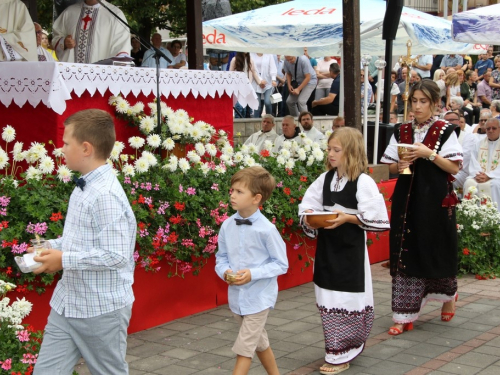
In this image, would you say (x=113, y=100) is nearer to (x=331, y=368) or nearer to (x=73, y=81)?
(x=73, y=81)

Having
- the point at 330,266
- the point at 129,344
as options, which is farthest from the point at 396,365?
the point at 129,344

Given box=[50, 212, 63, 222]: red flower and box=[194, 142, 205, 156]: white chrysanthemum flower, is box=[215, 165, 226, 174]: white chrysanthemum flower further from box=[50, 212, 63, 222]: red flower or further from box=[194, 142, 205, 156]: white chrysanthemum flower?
box=[50, 212, 63, 222]: red flower

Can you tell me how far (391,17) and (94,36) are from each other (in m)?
3.94

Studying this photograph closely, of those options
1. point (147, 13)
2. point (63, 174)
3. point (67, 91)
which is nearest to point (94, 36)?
point (67, 91)

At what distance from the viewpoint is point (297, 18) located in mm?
11805

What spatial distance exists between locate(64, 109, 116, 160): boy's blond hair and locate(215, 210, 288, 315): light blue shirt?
4.03 ft

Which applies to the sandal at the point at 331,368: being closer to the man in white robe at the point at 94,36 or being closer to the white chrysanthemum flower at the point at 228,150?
the white chrysanthemum flower at the point at 228,150

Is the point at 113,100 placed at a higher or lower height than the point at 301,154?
higher

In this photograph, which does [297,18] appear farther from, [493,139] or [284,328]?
[284,328]

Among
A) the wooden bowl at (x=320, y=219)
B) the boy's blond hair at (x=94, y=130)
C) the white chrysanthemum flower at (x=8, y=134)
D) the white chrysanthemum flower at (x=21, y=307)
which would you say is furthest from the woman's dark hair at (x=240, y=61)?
the boy's blond hair at (x=94, y=130)

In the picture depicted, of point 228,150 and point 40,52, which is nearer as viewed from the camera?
point 228,150

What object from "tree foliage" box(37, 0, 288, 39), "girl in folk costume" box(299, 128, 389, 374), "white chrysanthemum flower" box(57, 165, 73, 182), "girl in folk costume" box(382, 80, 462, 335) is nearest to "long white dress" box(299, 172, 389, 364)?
→ "girl in folk costume" box(299, 128, 389, 374)

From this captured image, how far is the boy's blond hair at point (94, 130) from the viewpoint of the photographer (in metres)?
3.50

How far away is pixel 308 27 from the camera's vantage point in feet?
37.9
